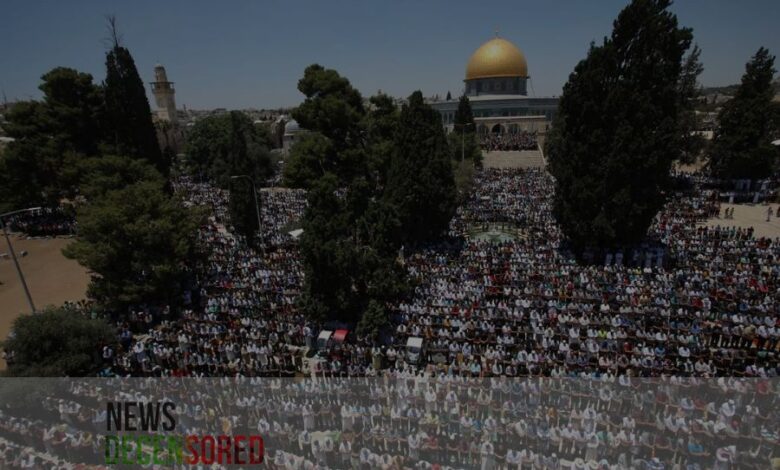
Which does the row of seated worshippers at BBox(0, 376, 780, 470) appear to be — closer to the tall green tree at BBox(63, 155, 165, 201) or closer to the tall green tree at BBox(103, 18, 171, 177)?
the tall green tree at BBox(63, 155, 165, 201)

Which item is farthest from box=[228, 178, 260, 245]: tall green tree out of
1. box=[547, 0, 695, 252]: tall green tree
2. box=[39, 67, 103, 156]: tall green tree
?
box=[547, 0, 695, 252]: tall green tree

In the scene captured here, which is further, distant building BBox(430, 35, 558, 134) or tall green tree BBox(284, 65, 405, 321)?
distant building BBox(430, 35, 558, 134)

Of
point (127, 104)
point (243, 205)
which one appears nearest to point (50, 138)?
point (127, 104)

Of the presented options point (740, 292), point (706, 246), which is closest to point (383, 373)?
point (740, 292)

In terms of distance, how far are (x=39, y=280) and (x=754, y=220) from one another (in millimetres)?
45694

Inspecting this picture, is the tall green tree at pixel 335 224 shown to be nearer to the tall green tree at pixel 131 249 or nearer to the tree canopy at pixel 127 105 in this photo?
the tall green tree at pixel 131 249

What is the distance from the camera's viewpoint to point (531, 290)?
57.9 ft

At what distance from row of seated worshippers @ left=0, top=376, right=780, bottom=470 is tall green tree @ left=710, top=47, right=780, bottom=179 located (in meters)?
28.6

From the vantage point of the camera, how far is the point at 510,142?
5434 cm

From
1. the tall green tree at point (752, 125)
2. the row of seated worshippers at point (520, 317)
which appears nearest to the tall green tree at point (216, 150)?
the row of seated worshippers at point (520, 317)

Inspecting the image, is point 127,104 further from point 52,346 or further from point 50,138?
point 52,346

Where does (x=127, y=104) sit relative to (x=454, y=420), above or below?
above

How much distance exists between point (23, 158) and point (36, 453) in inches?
1208

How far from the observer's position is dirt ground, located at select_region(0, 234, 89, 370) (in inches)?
851
